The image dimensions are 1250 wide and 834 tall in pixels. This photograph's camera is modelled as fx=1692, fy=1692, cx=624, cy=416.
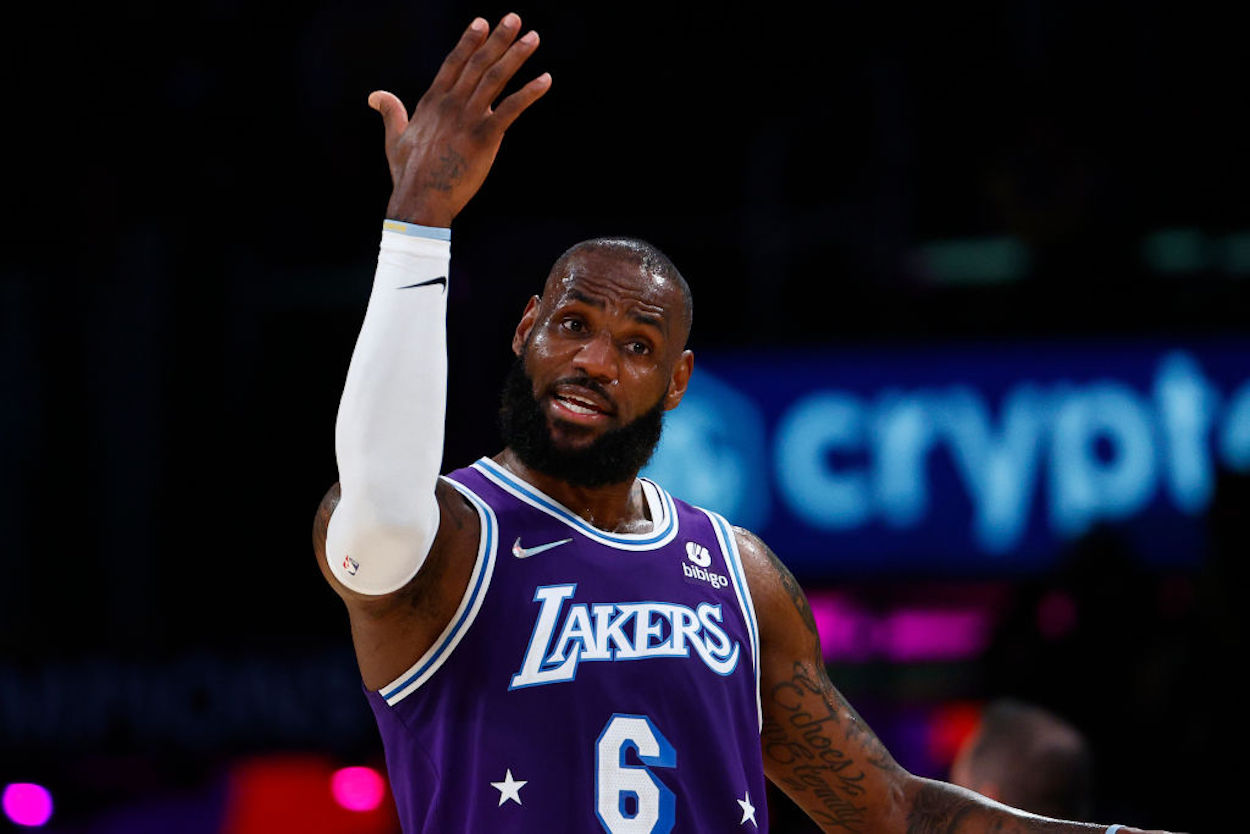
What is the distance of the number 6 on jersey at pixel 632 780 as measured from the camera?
3.19 m

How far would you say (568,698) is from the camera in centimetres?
320

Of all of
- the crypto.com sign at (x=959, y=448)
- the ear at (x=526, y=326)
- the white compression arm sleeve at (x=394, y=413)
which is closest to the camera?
the white compression arm sleeve at (x=394, y=413)

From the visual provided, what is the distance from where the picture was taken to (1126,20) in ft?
28.0

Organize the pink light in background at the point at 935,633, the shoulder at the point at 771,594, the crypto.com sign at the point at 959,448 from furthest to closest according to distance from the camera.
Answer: the crypto.com sign at the point at 959,448 < the pink light in background at the point at 935,633 < the shoulder at the point at 771,594

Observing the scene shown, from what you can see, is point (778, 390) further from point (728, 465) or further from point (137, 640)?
point (137, 640)

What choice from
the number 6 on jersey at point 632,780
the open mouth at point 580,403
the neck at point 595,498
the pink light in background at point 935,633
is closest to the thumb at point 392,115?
the open mouth at point 580,403

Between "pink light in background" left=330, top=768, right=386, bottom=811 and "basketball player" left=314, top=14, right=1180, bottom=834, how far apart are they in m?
3.72

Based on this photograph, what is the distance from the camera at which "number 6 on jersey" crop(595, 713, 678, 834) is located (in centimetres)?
319

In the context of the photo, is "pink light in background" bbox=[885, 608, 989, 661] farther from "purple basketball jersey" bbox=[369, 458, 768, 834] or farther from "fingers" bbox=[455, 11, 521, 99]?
"fingers" bbox=[455, 11, 521, 99]

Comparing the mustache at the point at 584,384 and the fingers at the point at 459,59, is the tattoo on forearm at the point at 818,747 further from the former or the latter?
the fingers at the point at 459,59

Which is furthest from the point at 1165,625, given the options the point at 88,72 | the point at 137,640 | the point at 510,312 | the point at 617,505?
the point at 88,72

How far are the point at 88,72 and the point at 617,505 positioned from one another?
663 cm

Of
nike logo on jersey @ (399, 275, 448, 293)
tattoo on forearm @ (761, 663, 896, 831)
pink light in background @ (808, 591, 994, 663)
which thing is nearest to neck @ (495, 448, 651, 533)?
tattoo on forearm @ (761, 663, 896, 831)

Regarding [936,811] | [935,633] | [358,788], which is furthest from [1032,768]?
[358,788]
